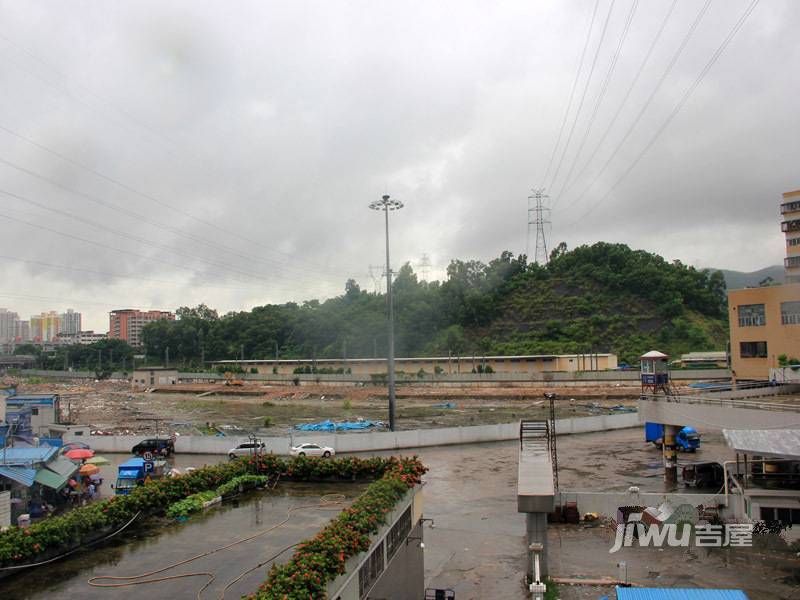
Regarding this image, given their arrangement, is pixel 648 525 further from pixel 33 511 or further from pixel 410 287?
pixel 410 287

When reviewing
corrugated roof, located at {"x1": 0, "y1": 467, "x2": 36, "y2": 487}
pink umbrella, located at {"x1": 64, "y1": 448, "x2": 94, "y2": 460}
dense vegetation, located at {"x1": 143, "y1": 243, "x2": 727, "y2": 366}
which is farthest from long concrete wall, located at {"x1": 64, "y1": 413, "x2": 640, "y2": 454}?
dense vegetation, located at {"x1": 143, "y1": 243, "x2": 727, "y2": 366}

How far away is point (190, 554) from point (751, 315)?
3180cm

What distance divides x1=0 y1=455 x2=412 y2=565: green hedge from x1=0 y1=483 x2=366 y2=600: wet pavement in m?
0.29

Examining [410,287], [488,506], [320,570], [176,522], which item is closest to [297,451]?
[488,506]

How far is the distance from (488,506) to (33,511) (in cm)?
1480

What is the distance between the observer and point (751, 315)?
3203 centimetres

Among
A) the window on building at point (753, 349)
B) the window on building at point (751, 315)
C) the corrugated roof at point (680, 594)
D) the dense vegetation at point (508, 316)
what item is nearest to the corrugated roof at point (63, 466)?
the corrugated roof at point (680, 594)

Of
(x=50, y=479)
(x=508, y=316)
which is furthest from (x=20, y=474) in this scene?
(x=508, y=316)

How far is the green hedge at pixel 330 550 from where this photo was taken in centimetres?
630

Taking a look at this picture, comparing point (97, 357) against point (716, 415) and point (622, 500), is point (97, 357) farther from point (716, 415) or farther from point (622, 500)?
point (716, 415)

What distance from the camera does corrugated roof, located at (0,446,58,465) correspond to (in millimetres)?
19688

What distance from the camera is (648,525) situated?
1711cm

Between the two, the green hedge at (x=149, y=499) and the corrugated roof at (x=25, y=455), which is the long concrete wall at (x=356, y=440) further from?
the green hedge at (x=149, y=499)

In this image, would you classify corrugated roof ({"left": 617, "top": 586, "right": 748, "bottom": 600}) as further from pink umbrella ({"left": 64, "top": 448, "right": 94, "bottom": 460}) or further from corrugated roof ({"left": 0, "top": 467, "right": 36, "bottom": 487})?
pink umbrella ({"left": 64, "top": 448, "right": 94, "bottom": 460})
